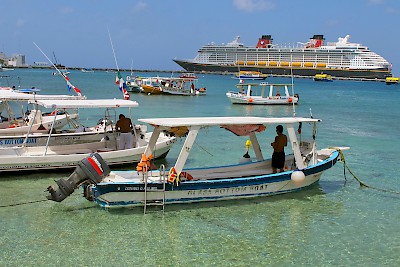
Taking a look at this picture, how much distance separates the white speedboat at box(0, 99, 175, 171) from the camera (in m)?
13.9

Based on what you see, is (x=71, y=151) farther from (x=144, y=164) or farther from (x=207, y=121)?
(x=207, y=121)

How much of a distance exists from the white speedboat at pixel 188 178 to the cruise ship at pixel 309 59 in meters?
119

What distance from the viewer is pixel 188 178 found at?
1167 centimetres

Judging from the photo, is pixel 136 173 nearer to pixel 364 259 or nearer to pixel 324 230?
pixel 324 230

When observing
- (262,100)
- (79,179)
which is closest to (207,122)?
(79,179)

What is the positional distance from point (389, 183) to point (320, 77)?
112 m

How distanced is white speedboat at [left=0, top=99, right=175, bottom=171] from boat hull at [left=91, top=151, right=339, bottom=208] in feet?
9.56

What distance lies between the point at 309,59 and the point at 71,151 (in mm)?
130962

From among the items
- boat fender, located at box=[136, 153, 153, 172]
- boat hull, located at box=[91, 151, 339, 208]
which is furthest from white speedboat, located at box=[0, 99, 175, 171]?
boat hull, located at box=[91, 151, 339, 208]

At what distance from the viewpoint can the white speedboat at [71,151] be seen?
45.5 ft

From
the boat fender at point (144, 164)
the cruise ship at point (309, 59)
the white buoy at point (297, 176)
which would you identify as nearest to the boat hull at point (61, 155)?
the boat fender at point (144, 164)

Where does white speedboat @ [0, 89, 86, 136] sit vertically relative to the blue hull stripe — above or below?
above

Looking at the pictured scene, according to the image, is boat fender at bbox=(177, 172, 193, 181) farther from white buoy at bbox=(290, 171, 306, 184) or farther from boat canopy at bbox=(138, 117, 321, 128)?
white buoy at bbox=(290, 171, 306, 184)

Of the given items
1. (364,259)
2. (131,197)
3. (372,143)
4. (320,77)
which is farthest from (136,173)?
(320,77)
